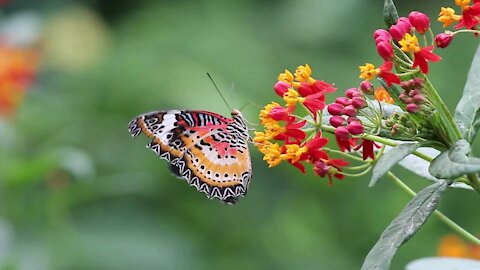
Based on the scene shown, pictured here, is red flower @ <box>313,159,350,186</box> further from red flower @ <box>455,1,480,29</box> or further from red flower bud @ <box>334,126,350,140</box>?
red flower @ <box>455,1,480,29</box>

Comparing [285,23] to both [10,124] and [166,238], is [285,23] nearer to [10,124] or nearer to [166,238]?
[166,238]

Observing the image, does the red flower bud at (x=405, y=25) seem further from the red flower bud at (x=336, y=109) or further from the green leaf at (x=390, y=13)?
the red flower bud at (x=336, y=109)

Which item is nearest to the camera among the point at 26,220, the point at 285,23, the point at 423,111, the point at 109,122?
the point at 423,111

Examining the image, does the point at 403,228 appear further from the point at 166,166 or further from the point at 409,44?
the point at 166,166

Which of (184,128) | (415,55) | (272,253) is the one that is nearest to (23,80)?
(272,253)

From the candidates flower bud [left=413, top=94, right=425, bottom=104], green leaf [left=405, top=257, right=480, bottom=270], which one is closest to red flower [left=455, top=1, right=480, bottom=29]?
flower bud [left=413, top=94, right=425, bottom=104]

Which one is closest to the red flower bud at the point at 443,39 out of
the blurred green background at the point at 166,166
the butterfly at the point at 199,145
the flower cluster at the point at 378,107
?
the flower cluster at the point at 378,107

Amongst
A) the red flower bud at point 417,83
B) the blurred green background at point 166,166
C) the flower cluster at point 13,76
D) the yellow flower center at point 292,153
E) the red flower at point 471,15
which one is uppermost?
the red flower at point 471,15
